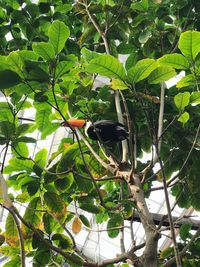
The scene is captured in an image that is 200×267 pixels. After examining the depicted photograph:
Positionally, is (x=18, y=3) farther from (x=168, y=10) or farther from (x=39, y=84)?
(x=39, y=84)

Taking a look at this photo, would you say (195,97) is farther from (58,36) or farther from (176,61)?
(58,36)

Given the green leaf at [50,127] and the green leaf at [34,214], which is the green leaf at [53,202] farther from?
the green leaf at [50,127]

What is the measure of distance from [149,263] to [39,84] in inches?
33.8

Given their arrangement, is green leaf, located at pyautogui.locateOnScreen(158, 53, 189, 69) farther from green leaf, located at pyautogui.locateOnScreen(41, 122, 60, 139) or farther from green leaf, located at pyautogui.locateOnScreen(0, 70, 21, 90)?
green leaf, located at pyautogui.locateOnScreen(41, 122, 60, 139)

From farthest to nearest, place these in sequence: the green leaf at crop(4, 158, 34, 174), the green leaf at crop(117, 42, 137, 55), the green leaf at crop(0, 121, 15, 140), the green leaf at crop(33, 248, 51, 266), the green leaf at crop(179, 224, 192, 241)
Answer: the green leaf at crop(117, 42, 137, 55)
the green leaf at crop(179, 224, 192, 241)
the green leaf at crop(4, 158, 34, 174)
the green leaf at crop(33, 248, 51, 266)
the green leaf at crop(0, 121, 15, 140)

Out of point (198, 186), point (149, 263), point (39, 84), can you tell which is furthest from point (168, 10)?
point (149, 263)

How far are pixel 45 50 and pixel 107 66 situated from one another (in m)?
0.27

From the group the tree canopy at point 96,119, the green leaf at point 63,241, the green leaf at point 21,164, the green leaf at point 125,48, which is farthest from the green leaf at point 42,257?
the green leaf at point 125,48

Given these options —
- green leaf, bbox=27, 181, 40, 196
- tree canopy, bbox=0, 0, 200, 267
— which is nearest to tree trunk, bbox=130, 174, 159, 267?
tree canopy, bbox=0, 0, 200, 267

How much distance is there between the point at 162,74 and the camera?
1.59 m

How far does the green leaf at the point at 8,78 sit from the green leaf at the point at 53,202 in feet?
2.31

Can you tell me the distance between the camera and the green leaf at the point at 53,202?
2.05 m

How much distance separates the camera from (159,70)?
1.58 meters

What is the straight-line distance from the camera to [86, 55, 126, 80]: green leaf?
4.65ft
